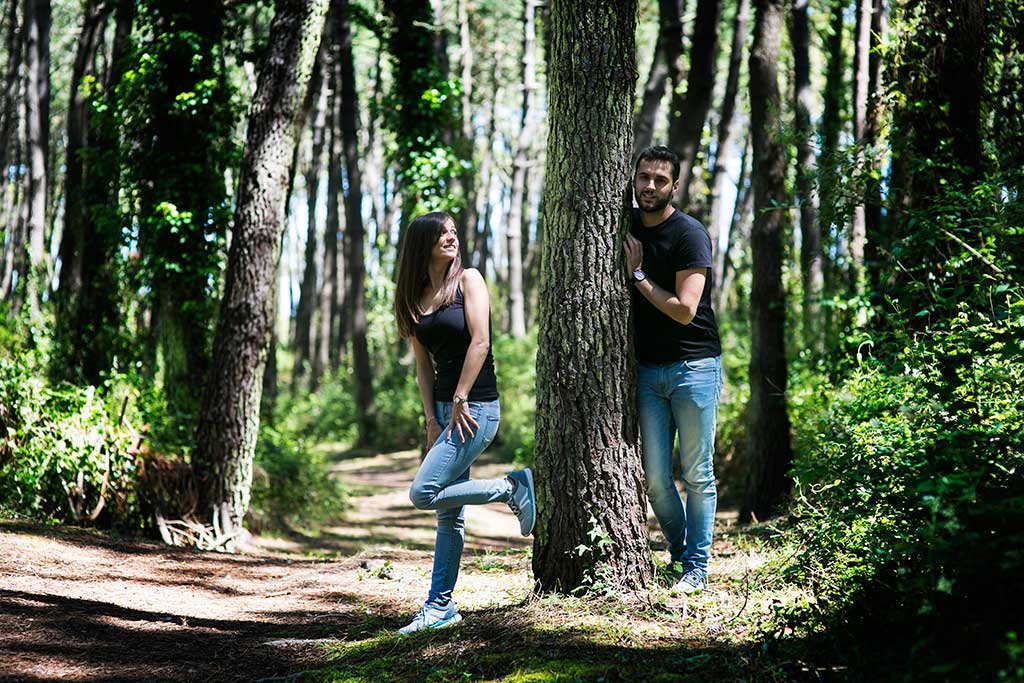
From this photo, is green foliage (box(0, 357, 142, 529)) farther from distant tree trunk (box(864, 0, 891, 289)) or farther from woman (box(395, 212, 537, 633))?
distant tree trunk (box(864, 0, 891, 289))

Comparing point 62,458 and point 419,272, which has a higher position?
point 419,272

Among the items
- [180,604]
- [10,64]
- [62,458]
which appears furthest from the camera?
[10,64]

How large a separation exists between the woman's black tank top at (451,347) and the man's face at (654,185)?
115cm

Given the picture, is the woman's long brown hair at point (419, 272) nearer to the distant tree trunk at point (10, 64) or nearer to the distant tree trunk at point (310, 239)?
the distant tree trunk at point (10, 64)

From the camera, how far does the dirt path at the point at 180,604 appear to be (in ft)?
15.1

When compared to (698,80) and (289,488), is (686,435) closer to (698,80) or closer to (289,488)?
(289,488)

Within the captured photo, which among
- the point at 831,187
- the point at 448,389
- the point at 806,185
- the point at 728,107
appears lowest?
the point at 448,389

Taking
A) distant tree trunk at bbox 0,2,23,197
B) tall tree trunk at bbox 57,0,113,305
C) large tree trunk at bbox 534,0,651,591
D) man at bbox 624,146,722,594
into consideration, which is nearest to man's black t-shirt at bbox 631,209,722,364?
man at bbox 624,146,722,594

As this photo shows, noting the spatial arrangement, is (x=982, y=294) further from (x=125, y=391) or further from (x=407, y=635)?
(x=125, y=391)

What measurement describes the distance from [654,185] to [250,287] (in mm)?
5253

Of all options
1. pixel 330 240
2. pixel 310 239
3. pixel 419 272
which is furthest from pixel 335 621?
pixel 310 239

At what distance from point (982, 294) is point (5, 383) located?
26.4 ft

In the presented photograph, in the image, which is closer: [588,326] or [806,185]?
[588,326]

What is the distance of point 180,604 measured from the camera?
19.7 ft
